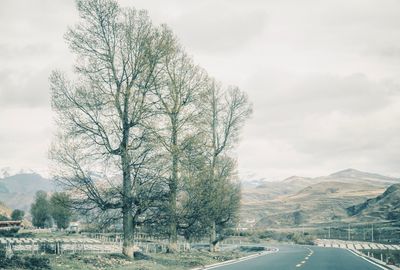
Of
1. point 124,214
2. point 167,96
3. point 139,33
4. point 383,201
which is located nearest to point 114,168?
point 124,214

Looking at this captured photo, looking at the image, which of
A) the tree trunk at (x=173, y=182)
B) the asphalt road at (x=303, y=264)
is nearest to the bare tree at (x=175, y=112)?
the tree trunk at (x=173, y=182)

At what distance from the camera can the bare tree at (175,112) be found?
26.6 meters

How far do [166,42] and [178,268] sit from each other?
11912mm

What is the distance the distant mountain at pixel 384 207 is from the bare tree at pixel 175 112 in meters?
127

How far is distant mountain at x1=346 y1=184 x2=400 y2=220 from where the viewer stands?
152000 millimetres

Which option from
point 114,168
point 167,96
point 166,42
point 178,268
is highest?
point 166,42

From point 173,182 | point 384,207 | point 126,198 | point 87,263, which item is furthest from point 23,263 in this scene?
point 384,207

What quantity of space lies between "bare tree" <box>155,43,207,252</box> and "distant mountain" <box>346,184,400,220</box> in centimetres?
12714

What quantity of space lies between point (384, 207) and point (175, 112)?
150033mm

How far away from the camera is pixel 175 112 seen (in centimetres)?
2964

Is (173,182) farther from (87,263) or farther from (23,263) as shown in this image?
(23,263)

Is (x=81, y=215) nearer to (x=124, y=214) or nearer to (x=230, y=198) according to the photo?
(x=124, y=214)

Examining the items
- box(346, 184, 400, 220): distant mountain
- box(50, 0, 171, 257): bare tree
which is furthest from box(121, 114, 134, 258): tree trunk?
box(346, 184, 400, 220): distant mountain

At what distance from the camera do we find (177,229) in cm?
3108
